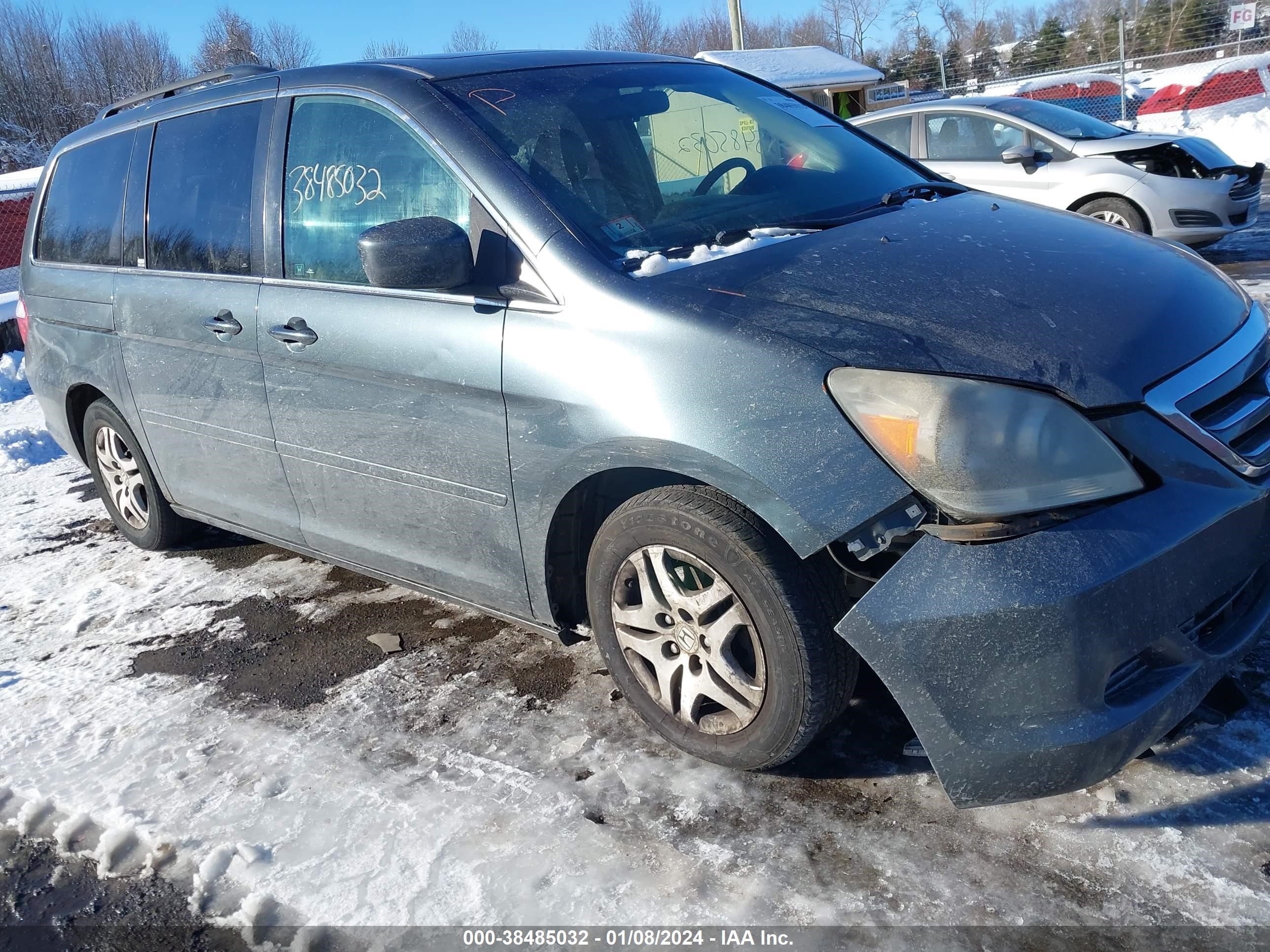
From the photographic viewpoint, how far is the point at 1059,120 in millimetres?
9727

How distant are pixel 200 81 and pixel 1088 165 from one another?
7616mm

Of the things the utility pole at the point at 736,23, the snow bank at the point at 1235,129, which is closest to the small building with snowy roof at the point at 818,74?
the utility pole at the point at 736,23

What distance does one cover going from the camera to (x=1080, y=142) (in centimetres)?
931

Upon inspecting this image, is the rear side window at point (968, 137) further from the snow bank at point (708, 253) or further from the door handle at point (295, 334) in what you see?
the door handle at point (295, 334)

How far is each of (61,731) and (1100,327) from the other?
331 cm

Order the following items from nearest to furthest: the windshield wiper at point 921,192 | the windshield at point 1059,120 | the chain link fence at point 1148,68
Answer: the windshield wiper at point 921,192 → the windshield at point 1059,120 → the chain link fence at point 1148,68

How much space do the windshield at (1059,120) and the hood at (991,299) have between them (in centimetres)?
739

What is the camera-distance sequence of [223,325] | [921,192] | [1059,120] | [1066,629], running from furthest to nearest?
[1059,120]
[223,325]
[921,192]
[1066,629]

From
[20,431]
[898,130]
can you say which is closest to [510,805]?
[20,431]

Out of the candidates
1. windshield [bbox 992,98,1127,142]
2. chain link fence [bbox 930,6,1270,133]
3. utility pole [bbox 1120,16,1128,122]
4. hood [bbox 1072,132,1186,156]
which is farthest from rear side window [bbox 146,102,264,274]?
utility pole [bbox 1120,16,1128,122]

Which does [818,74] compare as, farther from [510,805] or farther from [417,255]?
[510,805]

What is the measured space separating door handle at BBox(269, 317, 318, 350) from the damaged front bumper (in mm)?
1965

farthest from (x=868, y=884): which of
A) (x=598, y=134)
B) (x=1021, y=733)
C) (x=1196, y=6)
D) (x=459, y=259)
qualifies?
(x=1196, y=6)

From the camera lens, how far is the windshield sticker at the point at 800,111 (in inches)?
150
